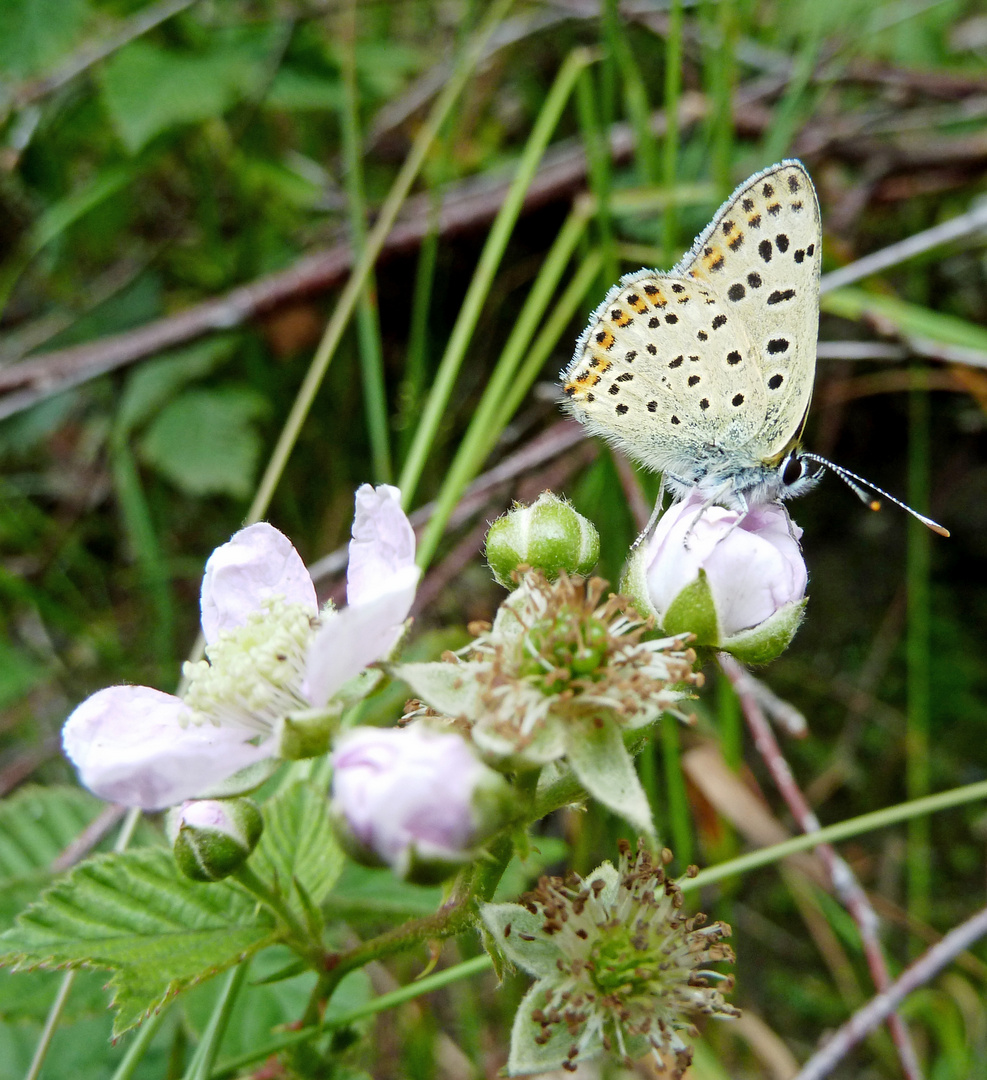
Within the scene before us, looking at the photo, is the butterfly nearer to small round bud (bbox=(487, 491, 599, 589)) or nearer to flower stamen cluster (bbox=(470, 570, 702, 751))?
small round bud (bbox=(487, 491, 599, 589))

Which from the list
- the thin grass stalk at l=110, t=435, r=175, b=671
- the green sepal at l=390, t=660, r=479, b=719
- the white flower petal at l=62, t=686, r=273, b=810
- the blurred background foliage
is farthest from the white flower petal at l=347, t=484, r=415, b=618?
the thin grass stalk at l=110, t=435, r=175, b=671

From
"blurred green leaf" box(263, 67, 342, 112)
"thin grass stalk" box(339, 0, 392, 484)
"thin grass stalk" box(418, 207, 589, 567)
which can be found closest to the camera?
"thin grass stalk" box(418, 207, 589, 567)

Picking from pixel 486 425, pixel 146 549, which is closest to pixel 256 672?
pixel 486 425

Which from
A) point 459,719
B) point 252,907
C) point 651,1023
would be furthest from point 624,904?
point 252,907

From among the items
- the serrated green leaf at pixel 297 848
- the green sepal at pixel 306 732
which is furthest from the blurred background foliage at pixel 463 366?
the green sepal at pixel 306 732

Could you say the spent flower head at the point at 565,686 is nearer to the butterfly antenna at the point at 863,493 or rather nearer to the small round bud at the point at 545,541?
the small round bud at the point at 545,541

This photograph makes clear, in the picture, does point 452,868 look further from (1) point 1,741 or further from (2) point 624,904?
(1) point 1,741
